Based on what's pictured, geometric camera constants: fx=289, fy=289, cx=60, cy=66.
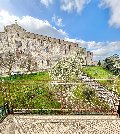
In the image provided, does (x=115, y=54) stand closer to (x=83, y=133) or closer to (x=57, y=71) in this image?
(x=57, y=71)

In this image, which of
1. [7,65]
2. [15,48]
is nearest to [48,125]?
[7,65]

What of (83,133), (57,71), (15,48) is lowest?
(83,133)

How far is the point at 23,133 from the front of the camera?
11211 millimetres

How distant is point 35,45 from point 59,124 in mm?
39537

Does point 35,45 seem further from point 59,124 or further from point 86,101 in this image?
point 59,124

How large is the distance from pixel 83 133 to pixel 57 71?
46.0ft

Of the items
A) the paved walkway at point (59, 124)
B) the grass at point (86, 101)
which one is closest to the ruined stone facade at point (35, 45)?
the grass at point (86, 101)

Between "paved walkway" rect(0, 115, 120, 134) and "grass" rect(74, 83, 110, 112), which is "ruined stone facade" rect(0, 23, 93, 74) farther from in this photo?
"paved walkway" rect(0, 115, 120, 134)

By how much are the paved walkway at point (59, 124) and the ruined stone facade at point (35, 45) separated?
34.5 meters

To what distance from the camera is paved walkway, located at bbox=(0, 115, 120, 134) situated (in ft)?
37.0

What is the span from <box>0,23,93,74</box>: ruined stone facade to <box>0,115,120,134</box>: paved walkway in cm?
3454

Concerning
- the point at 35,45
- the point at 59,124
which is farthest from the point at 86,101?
the point at 35,45

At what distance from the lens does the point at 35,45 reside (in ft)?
165

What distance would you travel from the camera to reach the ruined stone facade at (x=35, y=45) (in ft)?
157
